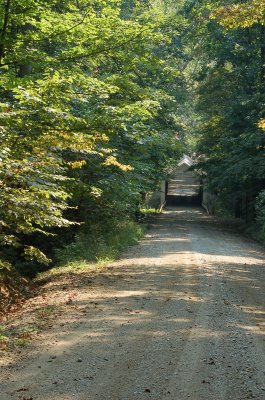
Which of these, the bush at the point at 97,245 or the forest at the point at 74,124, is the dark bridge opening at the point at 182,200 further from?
the bush at the point at 97,245

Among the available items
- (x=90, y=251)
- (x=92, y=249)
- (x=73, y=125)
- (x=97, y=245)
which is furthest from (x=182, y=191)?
(x=73, y=125)

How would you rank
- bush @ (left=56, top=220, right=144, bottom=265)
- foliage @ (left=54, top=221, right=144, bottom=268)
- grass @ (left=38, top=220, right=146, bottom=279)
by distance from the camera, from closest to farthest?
grass @ (left=38, top=220, right=146, bottom=279)
foliage @ (left=54, top=221, right=144, bottom=268)
bush @ (left=56, top=220, right=144, bottom=265)

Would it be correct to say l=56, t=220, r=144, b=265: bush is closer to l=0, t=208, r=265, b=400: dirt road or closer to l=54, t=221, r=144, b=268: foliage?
l=54, t=221, r=144, b=268: foliage

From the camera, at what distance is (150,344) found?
7.47m

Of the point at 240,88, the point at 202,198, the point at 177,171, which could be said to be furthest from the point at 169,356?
the point at 177,171

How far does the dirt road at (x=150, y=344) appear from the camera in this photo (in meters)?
5.81

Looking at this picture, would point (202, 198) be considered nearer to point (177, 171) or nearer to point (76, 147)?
point (177, 171)

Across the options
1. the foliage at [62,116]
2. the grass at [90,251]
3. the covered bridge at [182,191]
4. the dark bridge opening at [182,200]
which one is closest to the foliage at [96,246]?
the grass at [90,251]

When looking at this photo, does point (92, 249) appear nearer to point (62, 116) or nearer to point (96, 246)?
point (96, 246)

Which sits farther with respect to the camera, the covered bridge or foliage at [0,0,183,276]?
the covered bridge

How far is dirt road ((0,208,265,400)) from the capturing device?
5.81 m

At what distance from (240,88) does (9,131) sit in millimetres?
29026

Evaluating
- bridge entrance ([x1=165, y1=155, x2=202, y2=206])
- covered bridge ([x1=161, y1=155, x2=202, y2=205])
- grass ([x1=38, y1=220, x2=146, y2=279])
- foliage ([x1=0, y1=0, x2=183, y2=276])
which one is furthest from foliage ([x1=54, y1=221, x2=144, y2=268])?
bridge entrance ([x1=165, y1=155, x2=202, y2=206])

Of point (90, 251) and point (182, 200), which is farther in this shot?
point (182, 200)
